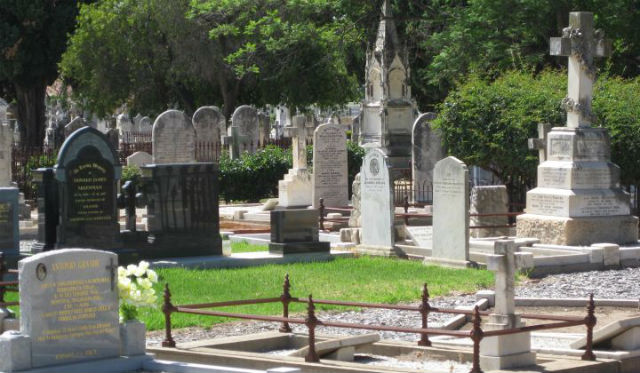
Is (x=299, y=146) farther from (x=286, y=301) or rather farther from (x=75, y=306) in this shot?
(x=75, y=306)

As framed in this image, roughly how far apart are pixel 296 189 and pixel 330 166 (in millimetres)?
1073

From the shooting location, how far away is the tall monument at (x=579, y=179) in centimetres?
2023

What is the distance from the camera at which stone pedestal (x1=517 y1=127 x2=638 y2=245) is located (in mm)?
20203

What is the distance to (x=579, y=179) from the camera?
20.4 metres

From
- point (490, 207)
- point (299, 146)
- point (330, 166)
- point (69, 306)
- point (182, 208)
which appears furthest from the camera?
point (299, 146)

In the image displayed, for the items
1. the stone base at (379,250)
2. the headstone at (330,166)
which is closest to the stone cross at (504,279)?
the stone base at (379,250)

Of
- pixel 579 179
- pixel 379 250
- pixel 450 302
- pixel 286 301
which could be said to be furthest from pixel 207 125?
pixel 286 301

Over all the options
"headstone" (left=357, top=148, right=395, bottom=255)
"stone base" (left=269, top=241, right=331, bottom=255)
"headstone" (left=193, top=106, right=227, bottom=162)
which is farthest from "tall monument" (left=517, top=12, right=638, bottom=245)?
"headstone" (left=193, top=106, right=227, bottom=162)

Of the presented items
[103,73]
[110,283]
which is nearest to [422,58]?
[103,73]

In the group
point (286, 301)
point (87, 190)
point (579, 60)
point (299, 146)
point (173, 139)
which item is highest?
point (579, 60)

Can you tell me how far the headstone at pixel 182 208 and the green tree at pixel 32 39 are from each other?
97.8 feet

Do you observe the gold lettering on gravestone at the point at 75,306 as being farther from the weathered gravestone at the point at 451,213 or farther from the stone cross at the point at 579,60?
the stone cross at the point at 579,60

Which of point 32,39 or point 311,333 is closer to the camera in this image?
point 311,333

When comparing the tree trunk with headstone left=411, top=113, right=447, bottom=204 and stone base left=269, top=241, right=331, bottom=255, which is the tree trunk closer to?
headstone left=411, top=113, right=447, bottom=204
